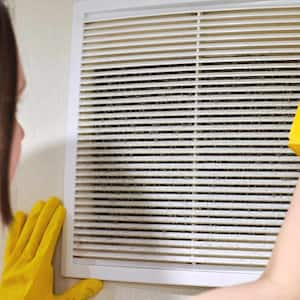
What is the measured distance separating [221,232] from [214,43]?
0.41 m

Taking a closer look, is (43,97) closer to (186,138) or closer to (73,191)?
(73,191)

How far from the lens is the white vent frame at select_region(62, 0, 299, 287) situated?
3.23 feet

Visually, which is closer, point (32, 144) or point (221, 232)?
point (221, 232)

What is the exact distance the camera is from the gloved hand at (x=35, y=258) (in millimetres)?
1000

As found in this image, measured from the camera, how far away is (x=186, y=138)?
102 cm

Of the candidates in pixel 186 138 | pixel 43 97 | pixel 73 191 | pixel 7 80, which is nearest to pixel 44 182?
pixel 73 191

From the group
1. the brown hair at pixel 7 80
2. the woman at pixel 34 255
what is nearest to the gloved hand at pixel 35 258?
the woman at pixel 34 255

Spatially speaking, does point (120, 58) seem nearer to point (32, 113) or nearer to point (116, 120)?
point (116, 120)

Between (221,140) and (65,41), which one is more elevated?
(65,41)

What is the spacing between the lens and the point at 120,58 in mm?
1071

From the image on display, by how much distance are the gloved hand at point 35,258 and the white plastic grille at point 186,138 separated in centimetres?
5

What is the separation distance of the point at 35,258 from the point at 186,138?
0.41 metres

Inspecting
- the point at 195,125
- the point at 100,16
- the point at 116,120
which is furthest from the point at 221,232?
the point at 100,16

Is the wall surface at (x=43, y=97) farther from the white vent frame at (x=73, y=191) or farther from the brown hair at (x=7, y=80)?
the brown hair at (x=7, y=80)
